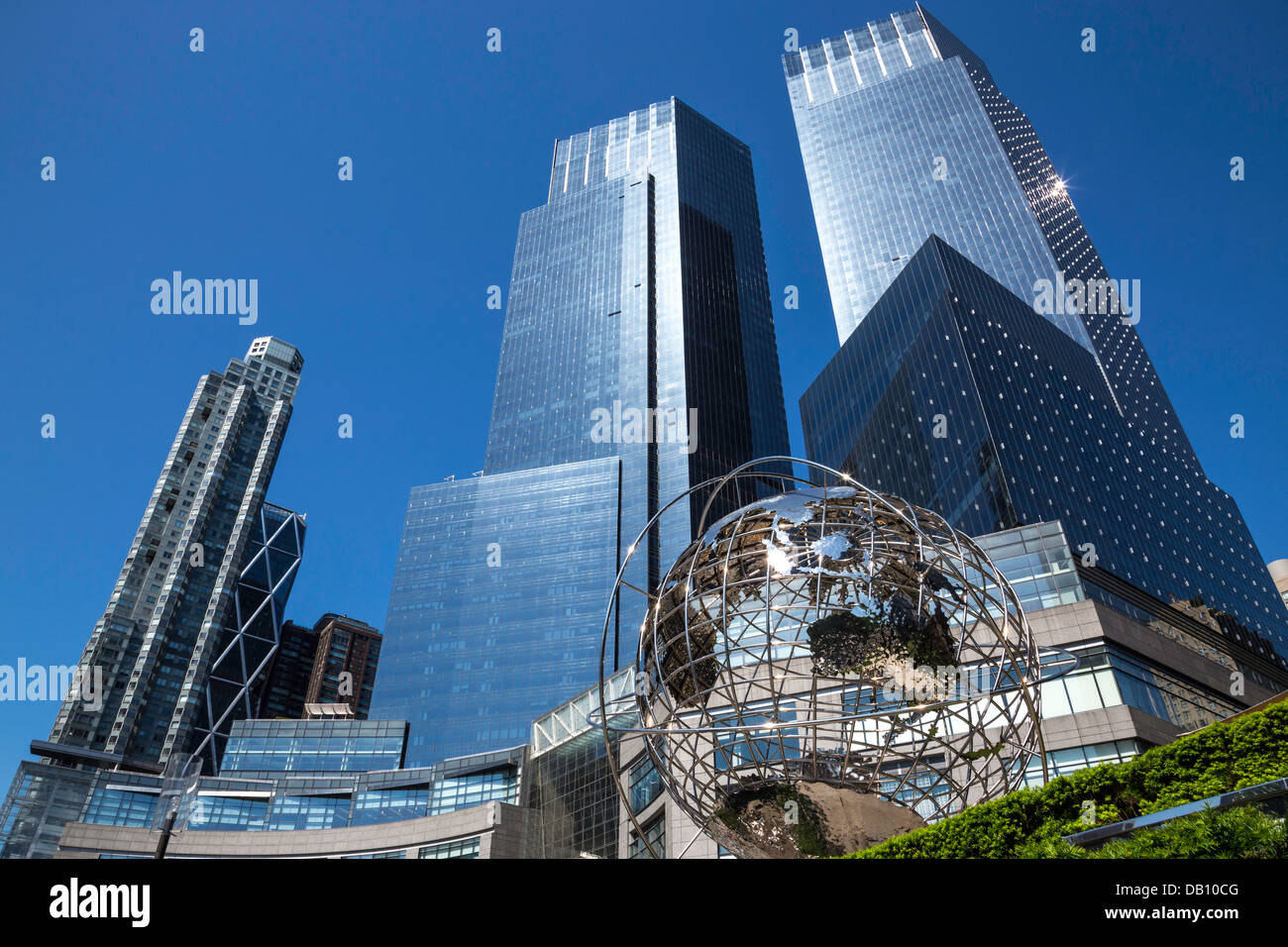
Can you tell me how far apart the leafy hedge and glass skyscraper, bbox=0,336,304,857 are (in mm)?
102080

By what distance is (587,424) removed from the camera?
12700cm

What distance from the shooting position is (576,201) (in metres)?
159

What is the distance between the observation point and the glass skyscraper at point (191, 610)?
106312 mm

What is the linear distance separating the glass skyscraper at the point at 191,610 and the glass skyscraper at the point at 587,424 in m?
33.3

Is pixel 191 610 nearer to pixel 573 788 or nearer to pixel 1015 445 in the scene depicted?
pixel 573 788

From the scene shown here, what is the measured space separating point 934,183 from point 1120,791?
144 meters

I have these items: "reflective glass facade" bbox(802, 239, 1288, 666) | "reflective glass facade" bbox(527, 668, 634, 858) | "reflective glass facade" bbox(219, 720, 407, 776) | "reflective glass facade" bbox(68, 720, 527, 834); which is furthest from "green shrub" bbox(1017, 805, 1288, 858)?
"reflective glass facade" bbox(219, 720, 407, 776)

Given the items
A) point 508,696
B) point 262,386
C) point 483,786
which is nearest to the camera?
point 483,786

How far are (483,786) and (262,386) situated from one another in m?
117

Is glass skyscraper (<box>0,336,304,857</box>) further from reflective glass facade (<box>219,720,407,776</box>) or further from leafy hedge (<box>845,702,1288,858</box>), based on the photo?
leafy hedge (<box>845,702,1288,858</box>)

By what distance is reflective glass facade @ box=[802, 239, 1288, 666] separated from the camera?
2923 inches

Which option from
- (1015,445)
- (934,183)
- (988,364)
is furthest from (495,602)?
(934,183)
